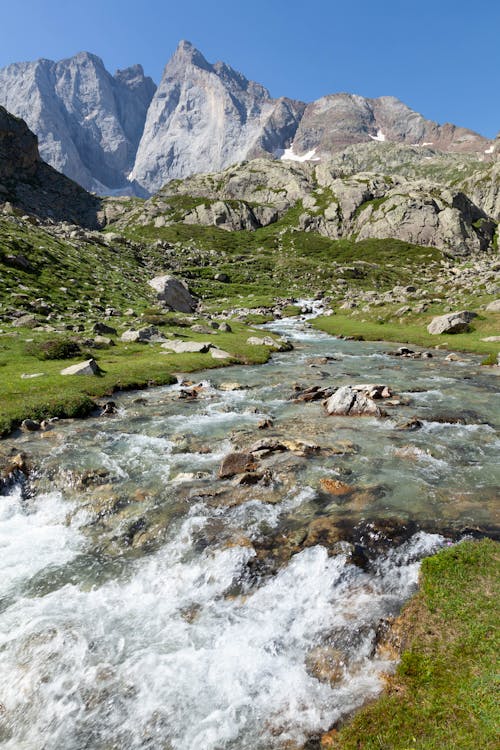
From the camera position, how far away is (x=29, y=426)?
2233 centimetres

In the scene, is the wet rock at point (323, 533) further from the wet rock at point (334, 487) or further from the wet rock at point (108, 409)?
the wet rock at point (108, 409)

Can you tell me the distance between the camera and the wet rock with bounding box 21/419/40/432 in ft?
73.0

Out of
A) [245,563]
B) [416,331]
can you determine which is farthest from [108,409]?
[416,331]

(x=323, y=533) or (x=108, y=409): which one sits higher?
(x=323, y=533)

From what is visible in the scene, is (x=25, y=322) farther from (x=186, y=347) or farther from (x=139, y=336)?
(x=186, y=347)

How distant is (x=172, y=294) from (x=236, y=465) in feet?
269

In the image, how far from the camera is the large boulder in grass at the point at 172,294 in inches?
3639

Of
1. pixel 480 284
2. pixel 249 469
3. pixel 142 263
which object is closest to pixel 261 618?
pixel 249 469

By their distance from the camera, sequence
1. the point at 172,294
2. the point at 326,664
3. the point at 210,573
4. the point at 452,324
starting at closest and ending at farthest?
the point at 326,664
the point at 210,573
the point at 452,324
the point at 172,294

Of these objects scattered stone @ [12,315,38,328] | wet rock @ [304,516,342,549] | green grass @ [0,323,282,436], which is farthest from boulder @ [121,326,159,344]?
wet rock @ [304,516,342,549]

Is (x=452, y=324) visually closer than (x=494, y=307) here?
Yes

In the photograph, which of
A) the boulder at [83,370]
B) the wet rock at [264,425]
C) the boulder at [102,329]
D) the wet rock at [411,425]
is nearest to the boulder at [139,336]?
the boulder at [102,329]

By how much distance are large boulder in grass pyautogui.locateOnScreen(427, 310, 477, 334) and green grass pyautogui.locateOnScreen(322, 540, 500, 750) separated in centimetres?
5466

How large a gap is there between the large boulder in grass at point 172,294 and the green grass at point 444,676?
87044 millimetres
